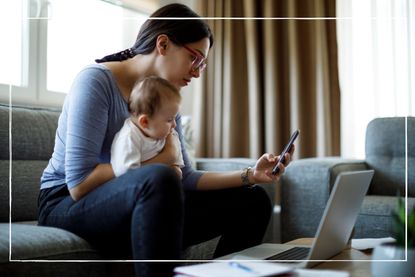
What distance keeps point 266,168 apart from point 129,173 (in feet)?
1.01

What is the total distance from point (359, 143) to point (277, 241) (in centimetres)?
29

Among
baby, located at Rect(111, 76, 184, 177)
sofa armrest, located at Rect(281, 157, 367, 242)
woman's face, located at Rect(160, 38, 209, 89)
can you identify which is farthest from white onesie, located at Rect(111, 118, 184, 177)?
sofa armrest, located at Rect(281, 157, 367, 242)

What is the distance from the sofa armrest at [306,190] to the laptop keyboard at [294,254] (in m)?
0.07

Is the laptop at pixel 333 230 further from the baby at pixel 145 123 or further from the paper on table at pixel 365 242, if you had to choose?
the baby at pixel 145 123

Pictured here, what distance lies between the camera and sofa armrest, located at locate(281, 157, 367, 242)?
1189mm

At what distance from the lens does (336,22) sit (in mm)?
1212

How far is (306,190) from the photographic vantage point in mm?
1261

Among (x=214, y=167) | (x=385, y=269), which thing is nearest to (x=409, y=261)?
(x=385, y=269)

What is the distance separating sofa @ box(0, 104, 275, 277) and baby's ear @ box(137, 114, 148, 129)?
0.73 ft

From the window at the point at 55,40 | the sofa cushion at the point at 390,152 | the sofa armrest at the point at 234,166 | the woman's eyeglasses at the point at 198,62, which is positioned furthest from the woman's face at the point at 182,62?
the sofa cushion at the point at 390,152

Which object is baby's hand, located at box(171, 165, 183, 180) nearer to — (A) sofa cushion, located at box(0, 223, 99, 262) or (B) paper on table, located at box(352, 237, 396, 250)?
(A) sofa cushion, located at box(0, 223, 99, 262)

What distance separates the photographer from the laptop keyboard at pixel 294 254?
3.48ft

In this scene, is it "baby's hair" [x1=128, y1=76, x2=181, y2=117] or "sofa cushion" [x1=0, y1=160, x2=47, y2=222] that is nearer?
"baby's hair" [x1=128, y1=76, x2=181, y2=117]

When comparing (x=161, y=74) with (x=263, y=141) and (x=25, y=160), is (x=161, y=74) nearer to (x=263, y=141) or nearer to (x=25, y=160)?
(x=263, y=141)
